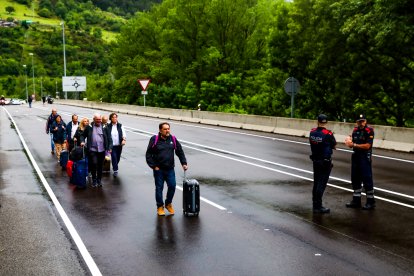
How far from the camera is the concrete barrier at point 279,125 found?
71.4ft

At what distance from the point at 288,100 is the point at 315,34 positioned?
797 centimetres

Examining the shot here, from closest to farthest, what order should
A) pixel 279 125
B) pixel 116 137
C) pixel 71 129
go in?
pixel 116 137 → pixel 71 129 → pixel 279 125

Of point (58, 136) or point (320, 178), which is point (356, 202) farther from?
point (58, 136)

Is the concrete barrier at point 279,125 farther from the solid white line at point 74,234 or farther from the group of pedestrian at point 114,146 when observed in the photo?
the solid white line at point 74,234

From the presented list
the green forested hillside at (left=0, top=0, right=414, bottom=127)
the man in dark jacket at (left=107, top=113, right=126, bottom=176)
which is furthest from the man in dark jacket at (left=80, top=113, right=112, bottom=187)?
the green forested hillside at (left=0, top=0, right=414, bottom=127)

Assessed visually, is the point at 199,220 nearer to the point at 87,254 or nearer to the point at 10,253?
the point at 87,254

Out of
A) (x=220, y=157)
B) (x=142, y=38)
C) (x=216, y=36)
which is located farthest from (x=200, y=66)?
(x=220, y=157)

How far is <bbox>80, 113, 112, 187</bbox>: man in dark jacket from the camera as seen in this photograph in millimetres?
14242

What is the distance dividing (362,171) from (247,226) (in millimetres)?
2935

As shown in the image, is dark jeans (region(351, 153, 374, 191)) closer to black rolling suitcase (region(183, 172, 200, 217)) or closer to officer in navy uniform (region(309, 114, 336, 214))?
officer in navy uniform (region(309, 114, 336, 214))

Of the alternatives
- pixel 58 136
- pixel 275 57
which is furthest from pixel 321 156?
pixel 275 57

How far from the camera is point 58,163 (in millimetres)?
19062

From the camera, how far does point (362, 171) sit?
11.2 metres

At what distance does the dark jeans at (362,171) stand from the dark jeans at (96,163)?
6.44 m
